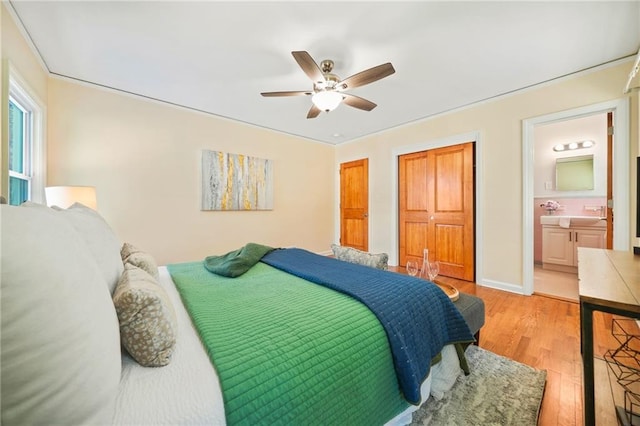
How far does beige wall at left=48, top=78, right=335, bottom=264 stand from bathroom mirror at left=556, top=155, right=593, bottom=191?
4641mm

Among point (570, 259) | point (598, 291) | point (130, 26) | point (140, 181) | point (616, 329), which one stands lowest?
point (616, 329)

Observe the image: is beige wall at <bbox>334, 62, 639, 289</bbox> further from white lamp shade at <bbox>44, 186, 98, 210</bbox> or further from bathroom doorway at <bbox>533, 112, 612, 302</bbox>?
white lamp shade at <bbox>44, 186, 98, 210</bbox>

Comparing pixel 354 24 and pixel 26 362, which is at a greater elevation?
pixel 354 24

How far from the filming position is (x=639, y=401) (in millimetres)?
1235

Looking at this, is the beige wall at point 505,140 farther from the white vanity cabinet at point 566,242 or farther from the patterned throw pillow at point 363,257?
the patterned throw pillow at point 363,257

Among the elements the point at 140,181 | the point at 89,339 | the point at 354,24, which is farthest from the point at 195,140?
the point at 89,339

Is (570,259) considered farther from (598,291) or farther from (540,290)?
(598,291)

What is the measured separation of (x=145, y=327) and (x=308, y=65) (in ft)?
6.27

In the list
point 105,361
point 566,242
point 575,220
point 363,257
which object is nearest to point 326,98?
point 363,257

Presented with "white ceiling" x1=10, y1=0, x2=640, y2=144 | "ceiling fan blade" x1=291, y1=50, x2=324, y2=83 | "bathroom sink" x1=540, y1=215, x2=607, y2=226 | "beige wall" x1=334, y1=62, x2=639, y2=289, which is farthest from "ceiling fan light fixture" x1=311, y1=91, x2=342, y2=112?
"bathroom sink" x1=540, y1=215, x2=607, y2=226

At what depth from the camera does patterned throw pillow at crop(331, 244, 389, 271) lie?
6.02 ft

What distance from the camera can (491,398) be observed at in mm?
1377

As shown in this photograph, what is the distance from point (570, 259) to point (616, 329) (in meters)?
2.09

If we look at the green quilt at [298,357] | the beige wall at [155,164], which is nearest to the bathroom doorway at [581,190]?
the green quilt at [298,357]
